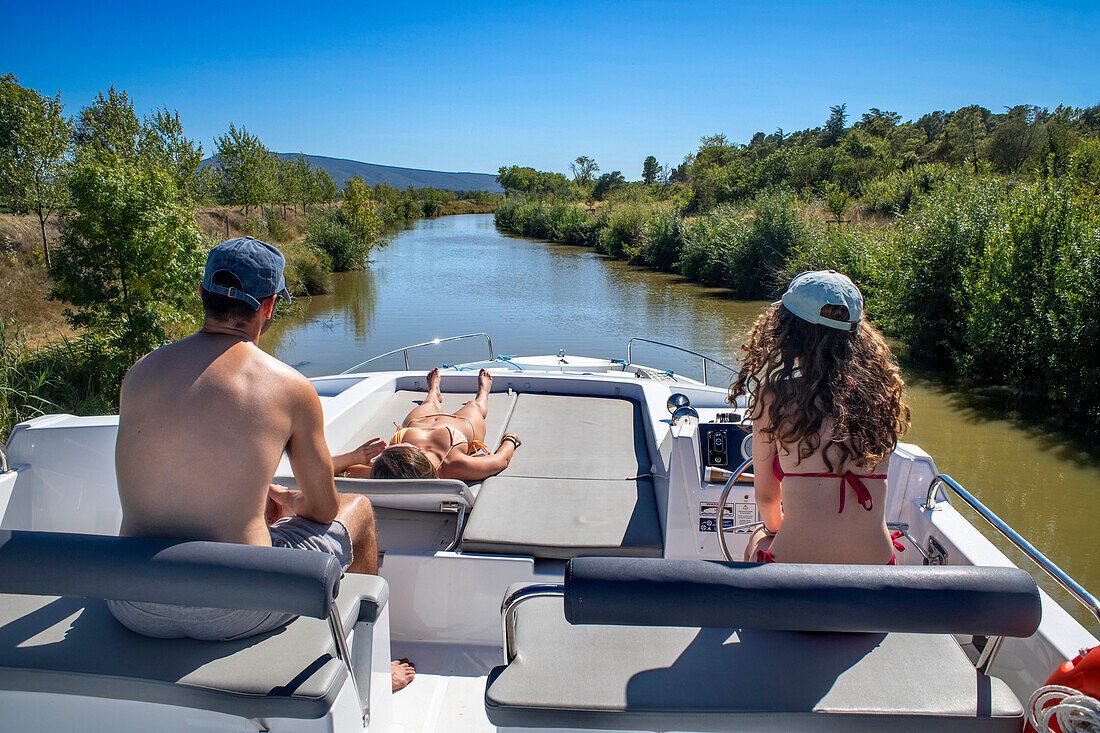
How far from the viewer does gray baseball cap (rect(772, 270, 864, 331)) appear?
1.68 metres

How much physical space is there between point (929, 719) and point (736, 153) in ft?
170

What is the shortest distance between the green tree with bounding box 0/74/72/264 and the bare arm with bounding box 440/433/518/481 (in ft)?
46.6

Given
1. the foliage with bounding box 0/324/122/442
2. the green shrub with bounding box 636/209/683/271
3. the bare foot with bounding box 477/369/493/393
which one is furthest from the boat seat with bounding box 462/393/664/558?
the green shrub with bounding box 636/209/683/271

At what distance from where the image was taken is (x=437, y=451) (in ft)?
10.2

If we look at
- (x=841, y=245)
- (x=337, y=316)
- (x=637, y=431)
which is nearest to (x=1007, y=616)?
(x=637, y=431)

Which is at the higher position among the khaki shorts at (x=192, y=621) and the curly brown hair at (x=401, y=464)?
the khaki shorts at (x=192, y=621)

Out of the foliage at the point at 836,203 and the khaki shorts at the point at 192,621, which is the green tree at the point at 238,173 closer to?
the foliage at the point at 836,203

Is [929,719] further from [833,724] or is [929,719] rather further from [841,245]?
[841,245]

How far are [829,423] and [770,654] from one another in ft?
1.86

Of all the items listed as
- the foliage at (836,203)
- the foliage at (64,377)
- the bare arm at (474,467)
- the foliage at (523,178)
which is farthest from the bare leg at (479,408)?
the foliage at (523,178)

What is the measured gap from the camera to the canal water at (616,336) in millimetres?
6703

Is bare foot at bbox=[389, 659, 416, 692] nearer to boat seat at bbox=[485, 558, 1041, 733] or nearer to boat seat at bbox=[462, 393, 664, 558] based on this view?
boat seat at bbox=[462, 393, 664, 558]

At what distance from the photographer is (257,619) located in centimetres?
153

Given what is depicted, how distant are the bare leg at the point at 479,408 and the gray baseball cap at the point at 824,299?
218 cm
